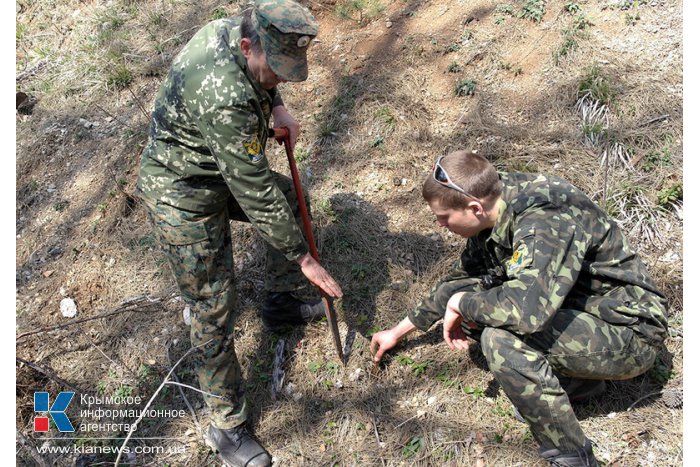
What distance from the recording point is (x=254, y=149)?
8.96ft

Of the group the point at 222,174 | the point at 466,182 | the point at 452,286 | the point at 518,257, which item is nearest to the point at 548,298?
the point at 518,257

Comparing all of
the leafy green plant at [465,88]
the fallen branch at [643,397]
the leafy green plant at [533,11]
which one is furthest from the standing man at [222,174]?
the leafy green plant at [533,11]

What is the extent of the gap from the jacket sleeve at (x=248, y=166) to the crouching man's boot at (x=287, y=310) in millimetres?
1108

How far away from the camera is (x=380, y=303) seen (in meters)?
4.00

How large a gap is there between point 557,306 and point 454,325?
563 millimetres

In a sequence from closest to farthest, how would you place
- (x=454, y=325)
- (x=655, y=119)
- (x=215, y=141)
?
(x=215, y=141), (x=454, y=325), (x=655, y=119)

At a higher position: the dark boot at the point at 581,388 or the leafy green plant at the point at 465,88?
the leafy green plant at the point at 465,88

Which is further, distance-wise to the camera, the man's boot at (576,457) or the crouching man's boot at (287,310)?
the crouching man's boot at (287,310)

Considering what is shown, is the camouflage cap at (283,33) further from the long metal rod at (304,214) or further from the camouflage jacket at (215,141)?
the long metal rod at (304,214)

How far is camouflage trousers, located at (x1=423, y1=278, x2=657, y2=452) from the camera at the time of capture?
8.73 ft

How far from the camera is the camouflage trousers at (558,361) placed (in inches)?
105

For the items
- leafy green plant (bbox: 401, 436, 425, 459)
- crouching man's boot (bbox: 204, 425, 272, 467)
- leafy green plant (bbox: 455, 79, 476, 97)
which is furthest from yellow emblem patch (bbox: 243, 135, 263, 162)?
leafy green plant (bbox: 455, 79, 476, 97)

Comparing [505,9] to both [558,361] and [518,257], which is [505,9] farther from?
[558,361]

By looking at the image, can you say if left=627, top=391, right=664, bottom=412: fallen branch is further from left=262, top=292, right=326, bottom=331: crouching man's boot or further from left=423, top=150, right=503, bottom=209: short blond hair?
left=262, top=292, right=326, bottom=331: crouching man's boot
